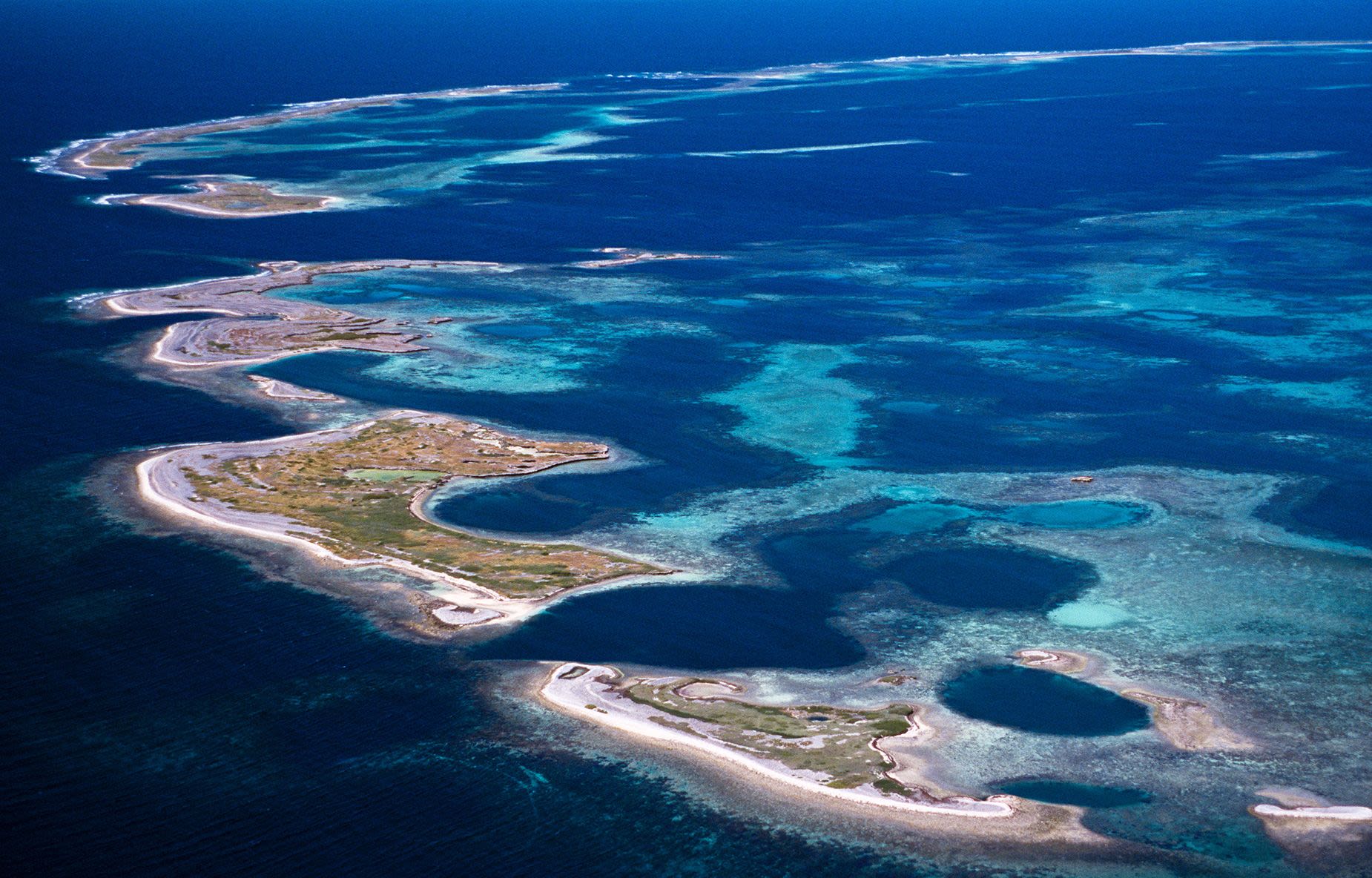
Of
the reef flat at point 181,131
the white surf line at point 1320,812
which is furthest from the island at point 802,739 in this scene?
the reef flat at point 181,131

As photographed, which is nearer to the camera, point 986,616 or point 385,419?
point 986,616

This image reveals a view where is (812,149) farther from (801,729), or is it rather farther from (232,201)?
(801,729)

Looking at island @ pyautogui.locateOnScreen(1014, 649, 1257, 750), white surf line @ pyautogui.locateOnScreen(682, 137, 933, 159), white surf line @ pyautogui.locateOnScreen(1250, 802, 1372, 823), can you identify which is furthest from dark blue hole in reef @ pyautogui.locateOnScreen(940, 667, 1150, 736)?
white surf line @ pyautogui.locateOnScreen(682, 137, 933, 159)

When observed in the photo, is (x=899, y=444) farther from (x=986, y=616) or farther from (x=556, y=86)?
(x=556, y=86)

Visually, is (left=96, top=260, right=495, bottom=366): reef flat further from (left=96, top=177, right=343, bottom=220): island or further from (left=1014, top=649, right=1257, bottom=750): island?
(left=1014, top=649, right=1257, bottom=750): island

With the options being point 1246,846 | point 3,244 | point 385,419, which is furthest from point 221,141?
point 1246,846

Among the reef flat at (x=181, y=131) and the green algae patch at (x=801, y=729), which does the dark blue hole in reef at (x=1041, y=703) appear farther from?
the reef flat at (x=181, y=131)
